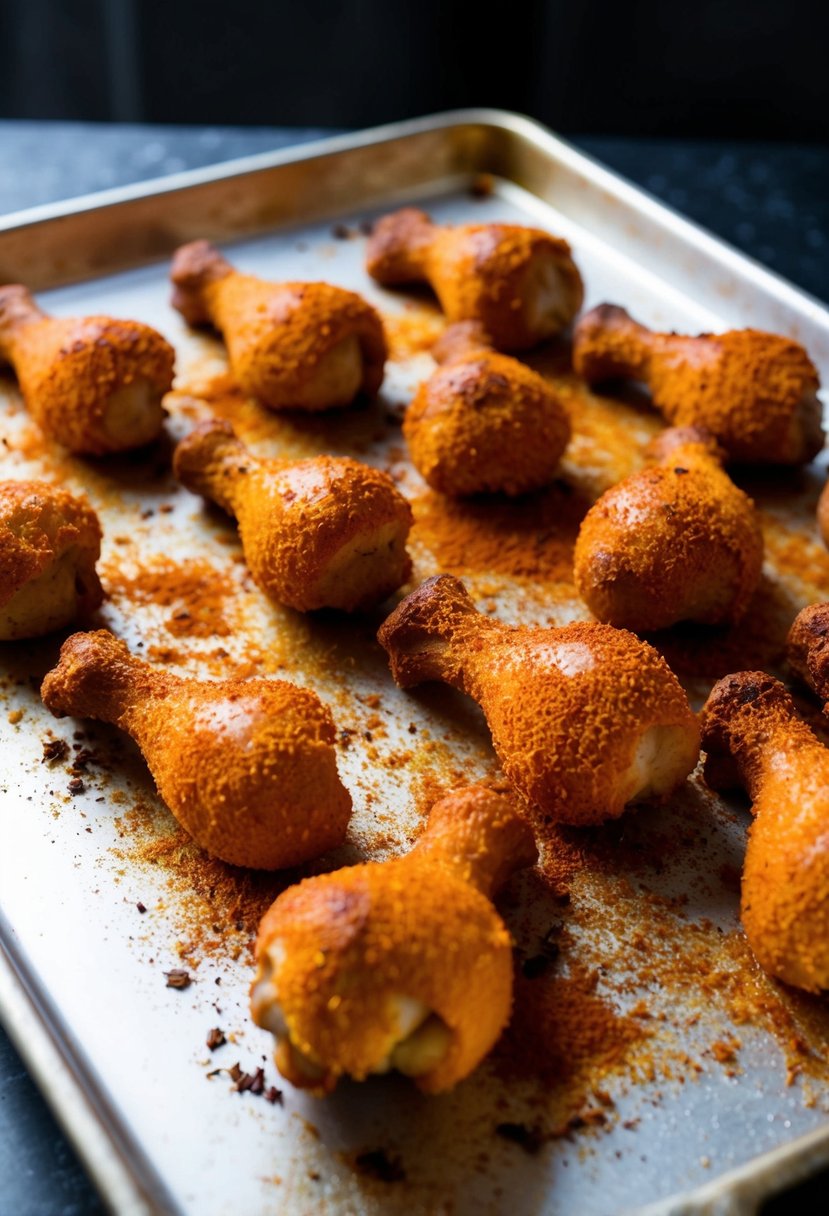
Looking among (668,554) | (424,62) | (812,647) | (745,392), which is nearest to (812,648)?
(812,647)

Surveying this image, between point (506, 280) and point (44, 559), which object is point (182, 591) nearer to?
point (44, 559)

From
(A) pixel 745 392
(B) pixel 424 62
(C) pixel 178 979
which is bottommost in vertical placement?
(C) pixel 178 979

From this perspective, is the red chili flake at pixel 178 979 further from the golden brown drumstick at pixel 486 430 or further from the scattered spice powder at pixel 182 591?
the golden brown drumstick at pixel 486 430

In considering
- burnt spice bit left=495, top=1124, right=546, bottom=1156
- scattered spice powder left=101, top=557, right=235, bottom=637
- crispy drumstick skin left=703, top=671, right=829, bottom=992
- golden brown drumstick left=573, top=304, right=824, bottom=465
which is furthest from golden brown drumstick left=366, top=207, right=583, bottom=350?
burnt spice bit left=495, top=1124, right=546, bottom=1156

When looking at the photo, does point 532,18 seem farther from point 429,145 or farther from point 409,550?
point 409,550

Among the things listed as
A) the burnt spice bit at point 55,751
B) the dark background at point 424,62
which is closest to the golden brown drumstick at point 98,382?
the burnt spice bit at point 55,751

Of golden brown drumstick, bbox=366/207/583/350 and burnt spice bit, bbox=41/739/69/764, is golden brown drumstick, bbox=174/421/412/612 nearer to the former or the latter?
burnt spice bit, bbox=41/739/69/764

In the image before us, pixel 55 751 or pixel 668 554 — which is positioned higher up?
pixel 668 554

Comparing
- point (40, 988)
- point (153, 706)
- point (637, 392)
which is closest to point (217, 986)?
point (40, 988)
